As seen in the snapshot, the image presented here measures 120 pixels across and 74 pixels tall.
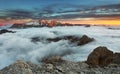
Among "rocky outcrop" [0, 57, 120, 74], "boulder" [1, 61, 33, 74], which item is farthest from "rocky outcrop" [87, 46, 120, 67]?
"boulder" [1, 61, 33, 74]

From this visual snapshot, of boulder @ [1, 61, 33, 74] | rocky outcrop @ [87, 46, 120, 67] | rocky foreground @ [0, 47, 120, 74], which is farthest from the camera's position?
rocky outcrop @ [87, 46, 120, 67]

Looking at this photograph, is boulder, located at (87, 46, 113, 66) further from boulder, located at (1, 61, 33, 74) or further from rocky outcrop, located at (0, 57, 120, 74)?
boulder, located at (1, 61, 33, 74)

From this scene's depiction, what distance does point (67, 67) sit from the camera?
96.6ft

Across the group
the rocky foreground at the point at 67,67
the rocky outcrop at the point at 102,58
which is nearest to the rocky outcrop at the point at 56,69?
the rocky foreground at the point at 67,67

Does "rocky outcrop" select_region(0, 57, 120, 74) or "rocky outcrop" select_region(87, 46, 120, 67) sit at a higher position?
"rocky outcrop" select_region(0, 57, 120, 74)

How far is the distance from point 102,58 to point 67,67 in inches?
329

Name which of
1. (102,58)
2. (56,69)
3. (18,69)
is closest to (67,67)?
(56,69)

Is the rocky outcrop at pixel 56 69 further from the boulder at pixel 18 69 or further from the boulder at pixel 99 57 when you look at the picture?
the boulder at pixel 99 57

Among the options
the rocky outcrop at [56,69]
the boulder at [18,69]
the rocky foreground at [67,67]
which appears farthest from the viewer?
the rocky foreground at [67,67]

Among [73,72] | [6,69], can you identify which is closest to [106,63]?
[73,72]

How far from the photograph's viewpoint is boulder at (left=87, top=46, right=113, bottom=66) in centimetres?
3309

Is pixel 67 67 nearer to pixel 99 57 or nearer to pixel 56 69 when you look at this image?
pixel 56 69

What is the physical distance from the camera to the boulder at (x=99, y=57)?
33094 millimetres

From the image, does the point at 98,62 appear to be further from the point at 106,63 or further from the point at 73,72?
the point at 73,72
